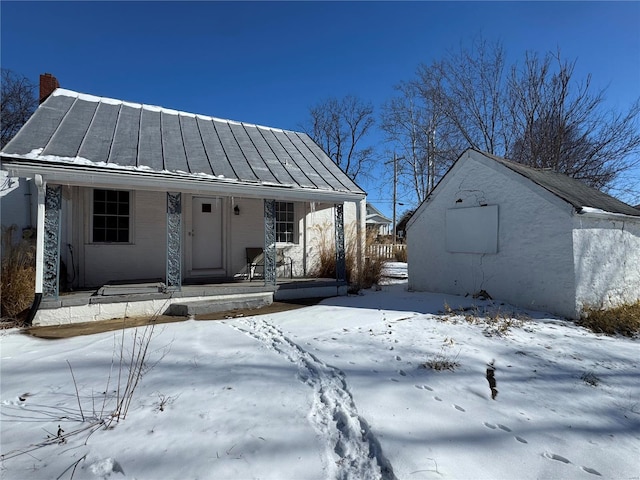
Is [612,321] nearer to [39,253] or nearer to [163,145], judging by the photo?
[163,145]

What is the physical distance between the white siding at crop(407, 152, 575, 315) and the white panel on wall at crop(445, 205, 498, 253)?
0.13m

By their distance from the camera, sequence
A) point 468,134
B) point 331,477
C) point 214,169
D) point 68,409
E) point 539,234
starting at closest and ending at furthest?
1. point 331,477
2. point 68,409
3. point 539,234
4. point 214,169
5. point 468,134

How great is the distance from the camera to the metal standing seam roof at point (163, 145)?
628cm

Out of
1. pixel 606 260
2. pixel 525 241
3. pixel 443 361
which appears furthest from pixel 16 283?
pixel 606 260

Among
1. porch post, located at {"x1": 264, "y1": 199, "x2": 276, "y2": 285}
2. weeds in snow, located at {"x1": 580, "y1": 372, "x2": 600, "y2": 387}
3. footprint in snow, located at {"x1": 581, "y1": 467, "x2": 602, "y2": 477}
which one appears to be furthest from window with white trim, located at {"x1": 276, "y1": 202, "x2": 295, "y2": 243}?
footprint in snow, located at {"x1": 581, "y1": 467, "x2": 602, "y2": 477}

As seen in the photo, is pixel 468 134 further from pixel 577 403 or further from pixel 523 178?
pixel 577 403

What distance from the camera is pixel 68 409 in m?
2.79

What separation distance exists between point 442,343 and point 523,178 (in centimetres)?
475

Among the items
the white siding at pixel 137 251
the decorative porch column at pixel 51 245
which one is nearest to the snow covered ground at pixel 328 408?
the decorative porch column at pixel 51 245

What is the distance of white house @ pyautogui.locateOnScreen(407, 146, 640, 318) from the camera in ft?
21.8

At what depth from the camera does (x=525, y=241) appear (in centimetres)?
722

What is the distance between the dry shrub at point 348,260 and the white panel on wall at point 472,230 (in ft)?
8.33

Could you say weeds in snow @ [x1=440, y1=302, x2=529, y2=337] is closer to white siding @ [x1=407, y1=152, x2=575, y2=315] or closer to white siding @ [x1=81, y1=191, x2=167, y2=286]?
white siding @ [x1=407, y1=152, x2=575, y2=315]

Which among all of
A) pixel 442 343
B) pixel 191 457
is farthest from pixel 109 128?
pixel 442 343
